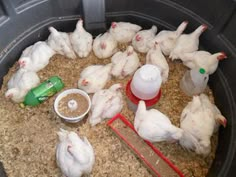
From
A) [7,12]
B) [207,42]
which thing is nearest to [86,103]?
[7,12]

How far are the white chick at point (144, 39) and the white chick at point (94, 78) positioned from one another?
24 centimetres

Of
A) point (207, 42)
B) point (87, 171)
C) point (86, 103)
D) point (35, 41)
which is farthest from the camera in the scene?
point (35, 41)

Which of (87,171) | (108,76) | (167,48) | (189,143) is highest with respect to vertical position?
(167,48)

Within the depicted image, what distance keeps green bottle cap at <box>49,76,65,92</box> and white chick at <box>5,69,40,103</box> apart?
10cm

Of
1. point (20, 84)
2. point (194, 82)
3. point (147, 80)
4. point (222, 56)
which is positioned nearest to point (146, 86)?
point (147, 80)

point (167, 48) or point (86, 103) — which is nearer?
point (86, 103)

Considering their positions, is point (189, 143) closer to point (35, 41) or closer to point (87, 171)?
point (87, 171)

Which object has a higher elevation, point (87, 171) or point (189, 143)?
point (189, 143)

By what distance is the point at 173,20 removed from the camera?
1.78 meters

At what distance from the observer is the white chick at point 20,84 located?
1.56 meters

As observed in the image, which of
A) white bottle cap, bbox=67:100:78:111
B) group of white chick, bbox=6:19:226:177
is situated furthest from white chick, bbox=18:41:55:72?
white bottle cap, bbox=67:100:78:111

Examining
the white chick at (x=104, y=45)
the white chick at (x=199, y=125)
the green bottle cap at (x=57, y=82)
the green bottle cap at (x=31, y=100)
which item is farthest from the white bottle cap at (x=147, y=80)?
the green bottle cap at (x=31, y=100)

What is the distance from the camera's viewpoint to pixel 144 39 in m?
1.72

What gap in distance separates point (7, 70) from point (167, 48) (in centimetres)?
96
